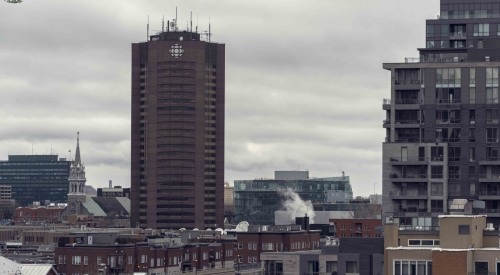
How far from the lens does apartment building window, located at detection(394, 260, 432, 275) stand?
9384 cm

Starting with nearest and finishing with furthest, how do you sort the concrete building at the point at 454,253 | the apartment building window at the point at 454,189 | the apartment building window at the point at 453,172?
the concrete building at the point at 454,253, the apartment building window at the point at 454,189, the apartment building window at the point at 453,172

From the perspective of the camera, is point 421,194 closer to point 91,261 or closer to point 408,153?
point 408,153

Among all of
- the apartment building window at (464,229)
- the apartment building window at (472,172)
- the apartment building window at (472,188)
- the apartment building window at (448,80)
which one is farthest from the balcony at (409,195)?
the apartment building window at (464,229)

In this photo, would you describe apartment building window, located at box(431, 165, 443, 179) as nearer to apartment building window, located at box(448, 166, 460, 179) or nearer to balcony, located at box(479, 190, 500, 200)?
apartment building window, located at box(448, 166, 460, 179)

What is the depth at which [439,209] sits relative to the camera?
163 m

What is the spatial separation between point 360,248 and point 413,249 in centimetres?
3042

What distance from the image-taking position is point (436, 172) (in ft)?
541

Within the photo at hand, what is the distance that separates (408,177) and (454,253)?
2913 inches

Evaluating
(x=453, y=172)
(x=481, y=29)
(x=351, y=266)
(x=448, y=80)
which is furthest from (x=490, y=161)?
(x=351, y=266)

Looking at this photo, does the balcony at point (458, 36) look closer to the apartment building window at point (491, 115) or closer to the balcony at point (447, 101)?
the balcony at point (447, 101)

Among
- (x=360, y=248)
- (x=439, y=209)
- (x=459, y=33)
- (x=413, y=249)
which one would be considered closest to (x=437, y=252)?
(x=413, y=249)

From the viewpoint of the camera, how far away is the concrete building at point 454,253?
90.9 metres

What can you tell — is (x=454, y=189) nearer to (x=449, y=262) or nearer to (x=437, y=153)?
(x=437, y=153)

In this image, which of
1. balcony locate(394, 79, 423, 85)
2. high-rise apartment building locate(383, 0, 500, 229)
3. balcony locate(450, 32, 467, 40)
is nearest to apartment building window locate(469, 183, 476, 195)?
high-rise apartment building locate(383, 0, 500, 229)
